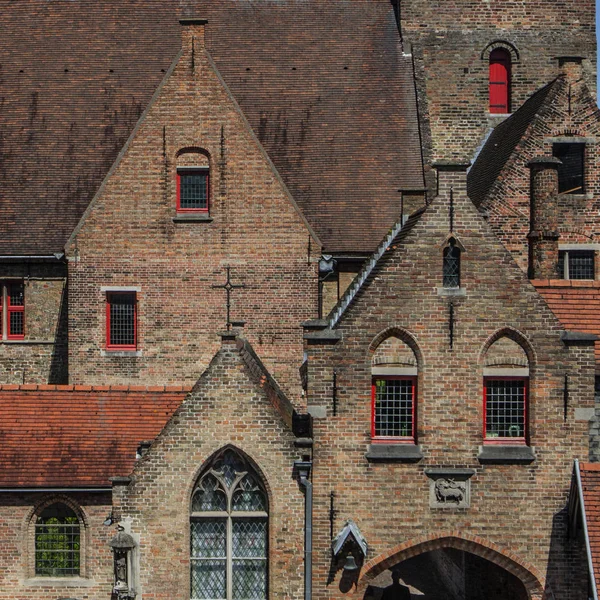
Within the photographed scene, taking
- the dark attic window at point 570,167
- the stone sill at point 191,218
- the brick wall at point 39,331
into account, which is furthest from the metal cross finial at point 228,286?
the dark attic window at point 570,167

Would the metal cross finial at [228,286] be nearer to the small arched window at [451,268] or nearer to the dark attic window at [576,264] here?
the dark attic window at [576,264]

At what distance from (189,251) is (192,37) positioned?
4.91m

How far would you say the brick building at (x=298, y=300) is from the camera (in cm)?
2216

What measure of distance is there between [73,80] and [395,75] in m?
8.88

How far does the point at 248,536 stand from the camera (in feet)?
74.4

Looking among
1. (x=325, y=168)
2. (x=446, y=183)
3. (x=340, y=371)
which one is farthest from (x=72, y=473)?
(x=325, y=168)

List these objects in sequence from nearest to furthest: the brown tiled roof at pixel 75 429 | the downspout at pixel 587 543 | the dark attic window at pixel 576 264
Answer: the downspout at pixel 587 543, the brown tiled roof at pixel 75 429, the dark attic window at pixel 576 264

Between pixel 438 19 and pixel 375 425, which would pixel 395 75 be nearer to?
pixel 438 19

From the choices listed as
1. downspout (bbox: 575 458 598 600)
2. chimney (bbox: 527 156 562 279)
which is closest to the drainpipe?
downspout (bbox: 575 458 598 600)

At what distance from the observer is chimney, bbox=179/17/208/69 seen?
3006 cm

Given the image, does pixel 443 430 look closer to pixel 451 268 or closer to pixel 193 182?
pixel 451 268

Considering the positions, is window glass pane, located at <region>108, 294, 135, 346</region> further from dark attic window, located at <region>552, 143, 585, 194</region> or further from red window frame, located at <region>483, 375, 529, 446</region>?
red window frame, located at <region>483, 375, 529, 446</region>

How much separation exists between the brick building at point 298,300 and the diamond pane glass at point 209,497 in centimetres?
4

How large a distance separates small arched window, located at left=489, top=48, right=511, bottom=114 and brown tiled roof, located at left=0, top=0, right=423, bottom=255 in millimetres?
2502
